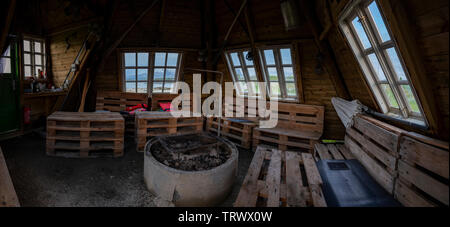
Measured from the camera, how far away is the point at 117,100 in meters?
7.16

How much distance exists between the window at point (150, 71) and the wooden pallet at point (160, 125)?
8.49 feet

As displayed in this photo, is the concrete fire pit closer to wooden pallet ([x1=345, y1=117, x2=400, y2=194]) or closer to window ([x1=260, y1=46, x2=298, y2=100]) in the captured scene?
wooden pallet ([x1=345, y1=117, x2=400, y2=194])

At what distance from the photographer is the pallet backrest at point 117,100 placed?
→ 7082mm

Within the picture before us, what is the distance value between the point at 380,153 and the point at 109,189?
3.96m

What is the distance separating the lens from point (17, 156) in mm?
4730

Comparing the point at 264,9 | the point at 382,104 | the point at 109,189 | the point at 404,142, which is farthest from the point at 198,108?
the point at 404,142

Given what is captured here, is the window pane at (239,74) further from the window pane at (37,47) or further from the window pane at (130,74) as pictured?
the window pane at (37,47)

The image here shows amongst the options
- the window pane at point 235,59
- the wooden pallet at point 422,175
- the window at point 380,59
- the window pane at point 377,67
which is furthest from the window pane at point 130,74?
the wooden pallet at point 422,175

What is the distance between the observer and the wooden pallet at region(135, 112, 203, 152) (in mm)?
5156

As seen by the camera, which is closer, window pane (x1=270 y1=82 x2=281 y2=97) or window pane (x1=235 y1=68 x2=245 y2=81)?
window pane (x1=270 y1=82 x2=281 y2=97)

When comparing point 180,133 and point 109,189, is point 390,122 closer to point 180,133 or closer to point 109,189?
point 180,133

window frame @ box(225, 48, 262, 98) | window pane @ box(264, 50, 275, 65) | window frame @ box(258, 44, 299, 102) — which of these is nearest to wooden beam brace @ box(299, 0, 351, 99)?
window frame @ box(258, 44, 299, 102)

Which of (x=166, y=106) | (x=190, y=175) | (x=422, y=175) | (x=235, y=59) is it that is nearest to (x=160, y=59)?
(x=166, y=106)
